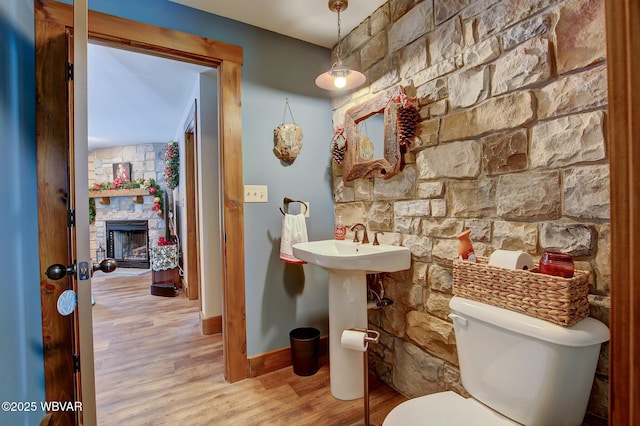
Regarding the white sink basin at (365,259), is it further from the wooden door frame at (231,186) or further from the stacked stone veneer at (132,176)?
the stacked stone veneer at (132,176)

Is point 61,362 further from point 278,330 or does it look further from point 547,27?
point 547,27

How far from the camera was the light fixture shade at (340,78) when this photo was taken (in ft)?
5.60

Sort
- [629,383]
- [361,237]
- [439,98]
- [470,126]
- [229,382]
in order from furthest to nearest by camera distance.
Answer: [361,237] → [229,382] → [439,98] → [470,126] → [629,383]

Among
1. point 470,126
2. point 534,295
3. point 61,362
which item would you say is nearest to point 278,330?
point 61,362

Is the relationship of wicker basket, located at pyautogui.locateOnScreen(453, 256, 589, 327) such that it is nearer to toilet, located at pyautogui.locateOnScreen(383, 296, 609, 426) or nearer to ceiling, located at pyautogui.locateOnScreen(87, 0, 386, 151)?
toilet, located at pyautogui.locateOnScreen(383, 296, 609, 426)

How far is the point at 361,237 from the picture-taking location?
2090mm

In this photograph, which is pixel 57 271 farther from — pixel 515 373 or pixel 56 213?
pixel 515 373

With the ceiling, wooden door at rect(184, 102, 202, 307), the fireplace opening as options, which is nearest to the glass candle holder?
the ceiling

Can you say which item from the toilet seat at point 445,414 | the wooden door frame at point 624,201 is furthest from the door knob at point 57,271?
the wooden door frame at point 624,201

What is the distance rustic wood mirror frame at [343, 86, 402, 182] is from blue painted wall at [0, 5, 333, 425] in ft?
0.86

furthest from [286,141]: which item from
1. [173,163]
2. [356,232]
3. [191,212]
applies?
[173,163]

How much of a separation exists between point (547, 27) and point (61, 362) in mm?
2377

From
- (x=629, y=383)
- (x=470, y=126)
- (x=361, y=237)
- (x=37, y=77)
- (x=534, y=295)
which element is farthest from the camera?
(x=361, y=237)

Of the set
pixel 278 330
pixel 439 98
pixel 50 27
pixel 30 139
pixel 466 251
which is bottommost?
pixel 278 330
